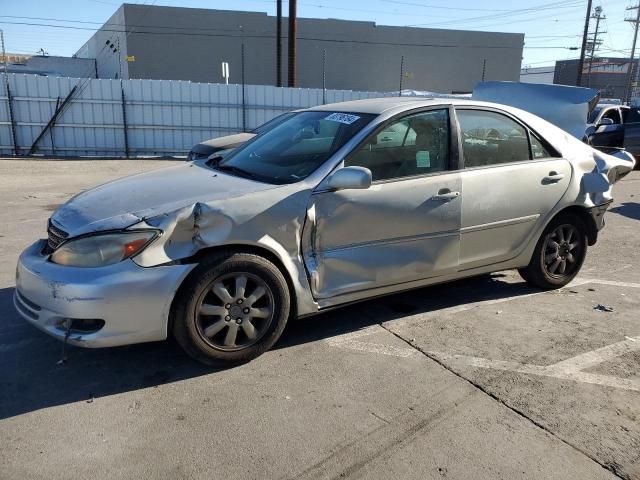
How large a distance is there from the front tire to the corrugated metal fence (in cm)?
1393

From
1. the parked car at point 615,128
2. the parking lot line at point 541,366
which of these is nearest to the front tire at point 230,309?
the parking lot line at point 541,366

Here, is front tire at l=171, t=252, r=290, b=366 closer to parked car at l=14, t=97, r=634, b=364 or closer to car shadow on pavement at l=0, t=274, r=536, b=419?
parked car at l=14, t=97, r=634, b=364

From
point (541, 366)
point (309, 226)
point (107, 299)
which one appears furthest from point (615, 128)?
point (107, 299)

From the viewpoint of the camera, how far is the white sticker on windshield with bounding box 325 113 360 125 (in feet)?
13.0

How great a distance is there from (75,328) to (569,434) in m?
2.77

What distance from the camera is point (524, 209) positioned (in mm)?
4457

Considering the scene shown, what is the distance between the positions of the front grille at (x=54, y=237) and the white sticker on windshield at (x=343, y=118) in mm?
2045

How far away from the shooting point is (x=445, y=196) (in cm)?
400

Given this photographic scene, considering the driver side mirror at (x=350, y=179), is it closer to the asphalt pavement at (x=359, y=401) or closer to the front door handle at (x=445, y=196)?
the front door handle at (x=445, y=196)

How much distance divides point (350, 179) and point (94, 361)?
6.67 feet

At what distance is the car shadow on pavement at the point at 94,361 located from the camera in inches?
123

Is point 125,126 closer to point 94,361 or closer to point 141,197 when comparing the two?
point 141,197

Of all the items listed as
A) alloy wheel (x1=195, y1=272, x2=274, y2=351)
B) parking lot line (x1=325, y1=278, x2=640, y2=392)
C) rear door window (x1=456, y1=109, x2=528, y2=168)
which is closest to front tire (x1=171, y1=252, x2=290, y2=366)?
alloy wheel (x1=195, y1=272, x2=274, y2=351)

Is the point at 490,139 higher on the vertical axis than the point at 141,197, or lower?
higher
